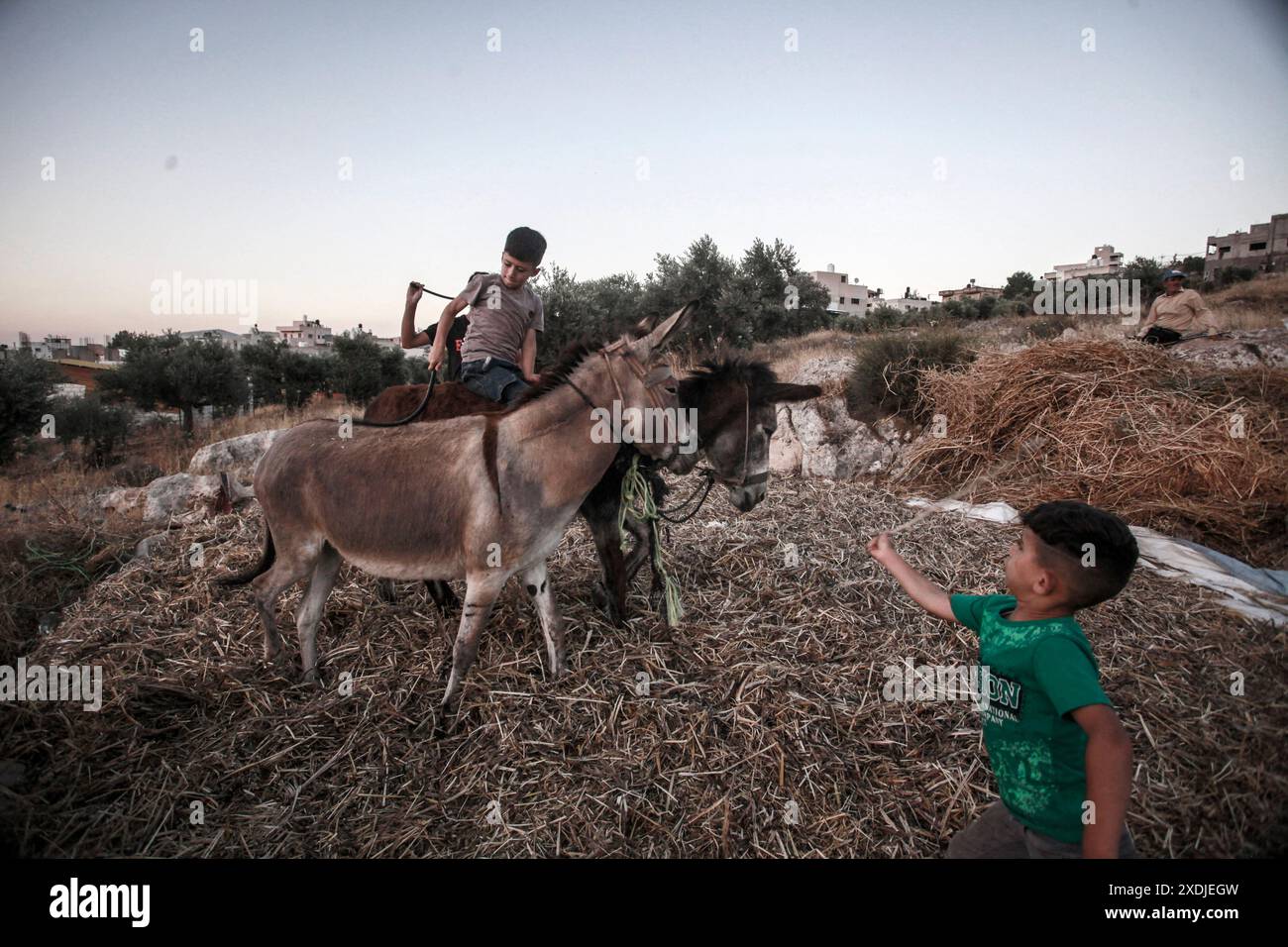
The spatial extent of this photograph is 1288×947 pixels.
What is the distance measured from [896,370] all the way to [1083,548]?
935 cm

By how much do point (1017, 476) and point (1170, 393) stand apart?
217cm

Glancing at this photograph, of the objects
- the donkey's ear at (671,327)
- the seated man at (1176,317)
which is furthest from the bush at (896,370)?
the donkey's ear at (671,327)

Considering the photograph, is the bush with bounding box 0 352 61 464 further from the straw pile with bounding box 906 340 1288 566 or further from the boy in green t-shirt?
the boy in green t-shirt

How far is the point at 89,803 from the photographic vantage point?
2.86 m

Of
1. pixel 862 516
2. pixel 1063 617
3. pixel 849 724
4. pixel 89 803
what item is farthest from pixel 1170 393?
pixel 89 803

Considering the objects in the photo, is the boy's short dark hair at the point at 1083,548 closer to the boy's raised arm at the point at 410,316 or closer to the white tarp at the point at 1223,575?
the white tarp at the point at 1223,575

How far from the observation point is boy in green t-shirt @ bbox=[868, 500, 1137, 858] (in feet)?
5.31

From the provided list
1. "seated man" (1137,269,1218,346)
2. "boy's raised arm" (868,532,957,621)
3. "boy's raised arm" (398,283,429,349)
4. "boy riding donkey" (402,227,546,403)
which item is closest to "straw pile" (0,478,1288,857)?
"boy's raised arm" (868,532,957,621)

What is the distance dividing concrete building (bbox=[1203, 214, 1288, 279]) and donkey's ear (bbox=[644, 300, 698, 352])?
42.8 m

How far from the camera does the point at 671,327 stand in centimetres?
314

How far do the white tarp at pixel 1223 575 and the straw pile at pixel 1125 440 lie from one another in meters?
0.86

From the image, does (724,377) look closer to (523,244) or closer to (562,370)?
(562,370)

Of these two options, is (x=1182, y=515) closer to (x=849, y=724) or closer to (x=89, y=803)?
(x=849, y=724)

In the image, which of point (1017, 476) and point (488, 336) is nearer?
point (488, 336)
